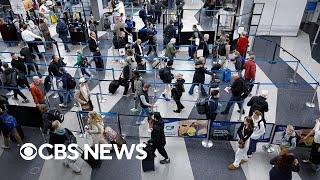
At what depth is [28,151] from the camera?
888 cm

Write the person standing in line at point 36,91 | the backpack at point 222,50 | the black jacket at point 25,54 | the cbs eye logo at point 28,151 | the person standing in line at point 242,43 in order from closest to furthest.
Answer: the cbs eye logo at point 28,151
the person standing in line at point 36,91
the black jacket at point 25,54
the person standing in line at point 242,43
the backpack at point 222,50

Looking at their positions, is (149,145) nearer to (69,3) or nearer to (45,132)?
(45,132)

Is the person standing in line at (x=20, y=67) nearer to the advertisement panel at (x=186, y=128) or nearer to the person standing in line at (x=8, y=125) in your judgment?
the person standing in line at (x=8, y=125)

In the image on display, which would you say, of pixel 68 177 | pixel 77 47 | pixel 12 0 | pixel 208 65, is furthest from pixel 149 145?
pixel 12 0

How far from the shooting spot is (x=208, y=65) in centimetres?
1350

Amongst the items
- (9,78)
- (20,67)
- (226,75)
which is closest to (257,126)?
(226,75)

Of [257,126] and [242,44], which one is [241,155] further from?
[242,44]

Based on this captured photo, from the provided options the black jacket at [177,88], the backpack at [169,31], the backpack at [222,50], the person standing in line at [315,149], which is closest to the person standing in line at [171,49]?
the backpack at [169,31]

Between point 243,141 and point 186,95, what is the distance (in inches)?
163

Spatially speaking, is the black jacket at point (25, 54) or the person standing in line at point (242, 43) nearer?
the black jacket at point (25, 54)

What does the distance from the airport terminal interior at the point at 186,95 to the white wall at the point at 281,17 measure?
53 millimetres

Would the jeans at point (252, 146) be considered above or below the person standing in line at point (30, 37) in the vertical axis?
below

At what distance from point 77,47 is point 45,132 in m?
7.74

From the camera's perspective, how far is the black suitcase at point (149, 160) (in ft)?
24.8
